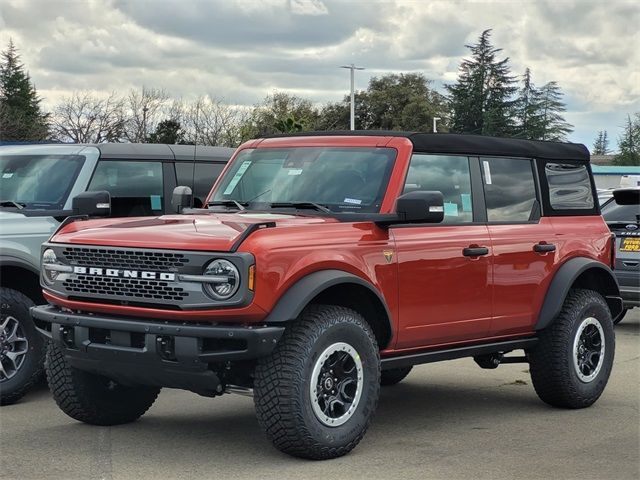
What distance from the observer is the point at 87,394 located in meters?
7.08

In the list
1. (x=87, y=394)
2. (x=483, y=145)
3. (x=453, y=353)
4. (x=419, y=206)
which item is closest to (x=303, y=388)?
(x=419, y=206)

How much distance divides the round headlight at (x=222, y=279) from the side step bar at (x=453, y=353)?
1317mm

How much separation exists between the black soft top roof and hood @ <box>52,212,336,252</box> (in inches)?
39.7

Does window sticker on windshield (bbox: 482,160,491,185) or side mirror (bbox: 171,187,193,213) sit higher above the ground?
window sticker on windshield (bbox: 482,160,491,185)

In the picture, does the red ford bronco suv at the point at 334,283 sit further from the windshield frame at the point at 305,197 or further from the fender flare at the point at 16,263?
the fender flare at the point at 16,263

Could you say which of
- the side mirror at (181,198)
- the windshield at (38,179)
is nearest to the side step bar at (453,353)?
the side mirror at (181,198)

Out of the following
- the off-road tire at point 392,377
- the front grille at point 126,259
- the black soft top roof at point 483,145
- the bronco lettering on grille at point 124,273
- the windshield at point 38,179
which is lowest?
the off-road tire at point 392,377

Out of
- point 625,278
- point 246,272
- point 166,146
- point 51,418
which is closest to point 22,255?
point 51,418

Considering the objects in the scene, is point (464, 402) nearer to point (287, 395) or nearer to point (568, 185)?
point (568, 185)

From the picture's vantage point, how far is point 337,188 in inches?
285

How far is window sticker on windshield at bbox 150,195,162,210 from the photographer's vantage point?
31.3ft

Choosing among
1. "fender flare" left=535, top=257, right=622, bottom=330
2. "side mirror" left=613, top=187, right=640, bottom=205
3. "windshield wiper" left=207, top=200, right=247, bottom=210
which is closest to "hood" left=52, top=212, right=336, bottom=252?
"windshield wiper" left=207, top=200, right=247, bottom=210

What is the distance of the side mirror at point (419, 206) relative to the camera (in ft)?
21.8

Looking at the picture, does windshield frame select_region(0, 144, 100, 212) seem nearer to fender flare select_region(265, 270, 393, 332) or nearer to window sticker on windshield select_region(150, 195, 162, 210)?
window sticker on windshield select_region(150, 195, 162, 210)
